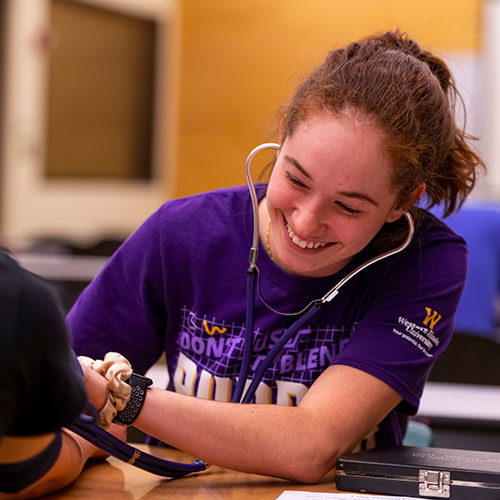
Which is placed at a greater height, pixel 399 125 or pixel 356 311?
pixel 399 125

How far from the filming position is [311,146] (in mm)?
1148

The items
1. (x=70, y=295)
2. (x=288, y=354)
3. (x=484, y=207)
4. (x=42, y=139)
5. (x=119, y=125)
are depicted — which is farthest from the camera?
(x=119, y=125)

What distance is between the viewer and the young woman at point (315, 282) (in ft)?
3.72

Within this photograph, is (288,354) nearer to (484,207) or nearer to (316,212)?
(316,212)

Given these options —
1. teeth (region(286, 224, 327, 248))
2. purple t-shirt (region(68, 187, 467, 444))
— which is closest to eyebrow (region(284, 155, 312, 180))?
teeth (region(286, 224, 327, 248))

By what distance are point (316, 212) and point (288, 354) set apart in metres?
0.25

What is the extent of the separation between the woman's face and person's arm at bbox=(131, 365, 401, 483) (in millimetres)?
212

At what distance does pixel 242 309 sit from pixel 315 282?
12 cm

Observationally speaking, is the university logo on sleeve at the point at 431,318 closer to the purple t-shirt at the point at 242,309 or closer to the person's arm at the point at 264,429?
the purple t-shirt at the point at 242,309

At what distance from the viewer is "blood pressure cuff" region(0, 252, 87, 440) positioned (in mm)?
706

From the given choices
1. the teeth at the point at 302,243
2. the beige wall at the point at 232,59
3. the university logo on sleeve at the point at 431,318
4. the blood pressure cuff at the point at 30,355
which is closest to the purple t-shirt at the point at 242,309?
the university logo on sleeve at the point at 431,318

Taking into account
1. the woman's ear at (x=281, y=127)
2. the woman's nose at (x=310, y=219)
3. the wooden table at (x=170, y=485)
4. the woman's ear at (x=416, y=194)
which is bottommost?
the wooden table at (x=170, y=485)

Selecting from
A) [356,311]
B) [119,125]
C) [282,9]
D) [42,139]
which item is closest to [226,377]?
[356,311]

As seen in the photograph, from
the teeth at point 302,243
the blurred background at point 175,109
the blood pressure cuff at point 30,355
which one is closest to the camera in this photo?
the blood pressure cuff at point 30,355
